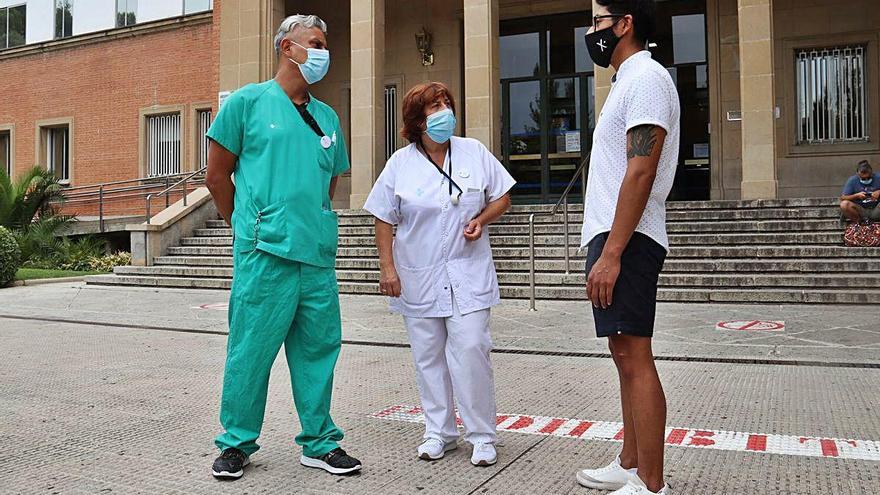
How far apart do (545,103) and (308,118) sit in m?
16.5

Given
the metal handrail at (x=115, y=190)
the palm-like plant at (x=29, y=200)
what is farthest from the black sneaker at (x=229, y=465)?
the metal handrail at (x=115, y=190)

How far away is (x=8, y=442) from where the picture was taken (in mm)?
4250

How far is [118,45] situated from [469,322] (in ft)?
75.5

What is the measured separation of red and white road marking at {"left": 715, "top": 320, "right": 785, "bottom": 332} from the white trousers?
5.33m

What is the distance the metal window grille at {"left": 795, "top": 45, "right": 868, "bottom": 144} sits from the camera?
671 inches

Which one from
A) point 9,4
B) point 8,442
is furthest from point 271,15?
point 8,442

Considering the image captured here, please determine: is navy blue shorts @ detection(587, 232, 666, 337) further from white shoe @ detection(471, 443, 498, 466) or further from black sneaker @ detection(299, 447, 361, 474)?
black sneaker @ detection(299, 447, 361, 474)

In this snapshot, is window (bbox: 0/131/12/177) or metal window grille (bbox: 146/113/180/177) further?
window (bbox: 0/131/12/177)

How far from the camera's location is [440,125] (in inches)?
158

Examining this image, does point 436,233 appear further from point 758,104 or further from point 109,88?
point 109,88

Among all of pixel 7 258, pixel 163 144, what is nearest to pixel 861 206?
pixel 7 258

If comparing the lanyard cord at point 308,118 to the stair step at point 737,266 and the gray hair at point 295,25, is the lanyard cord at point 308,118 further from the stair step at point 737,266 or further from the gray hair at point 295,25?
the stair step at point 737,266

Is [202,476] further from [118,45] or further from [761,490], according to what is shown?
[118,45]

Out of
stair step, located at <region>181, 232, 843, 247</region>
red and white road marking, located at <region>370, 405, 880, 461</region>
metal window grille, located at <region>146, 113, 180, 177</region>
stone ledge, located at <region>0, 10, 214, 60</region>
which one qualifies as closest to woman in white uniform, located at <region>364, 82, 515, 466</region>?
red and white road marking, located at <region>370, 405, 880, 461</region>
